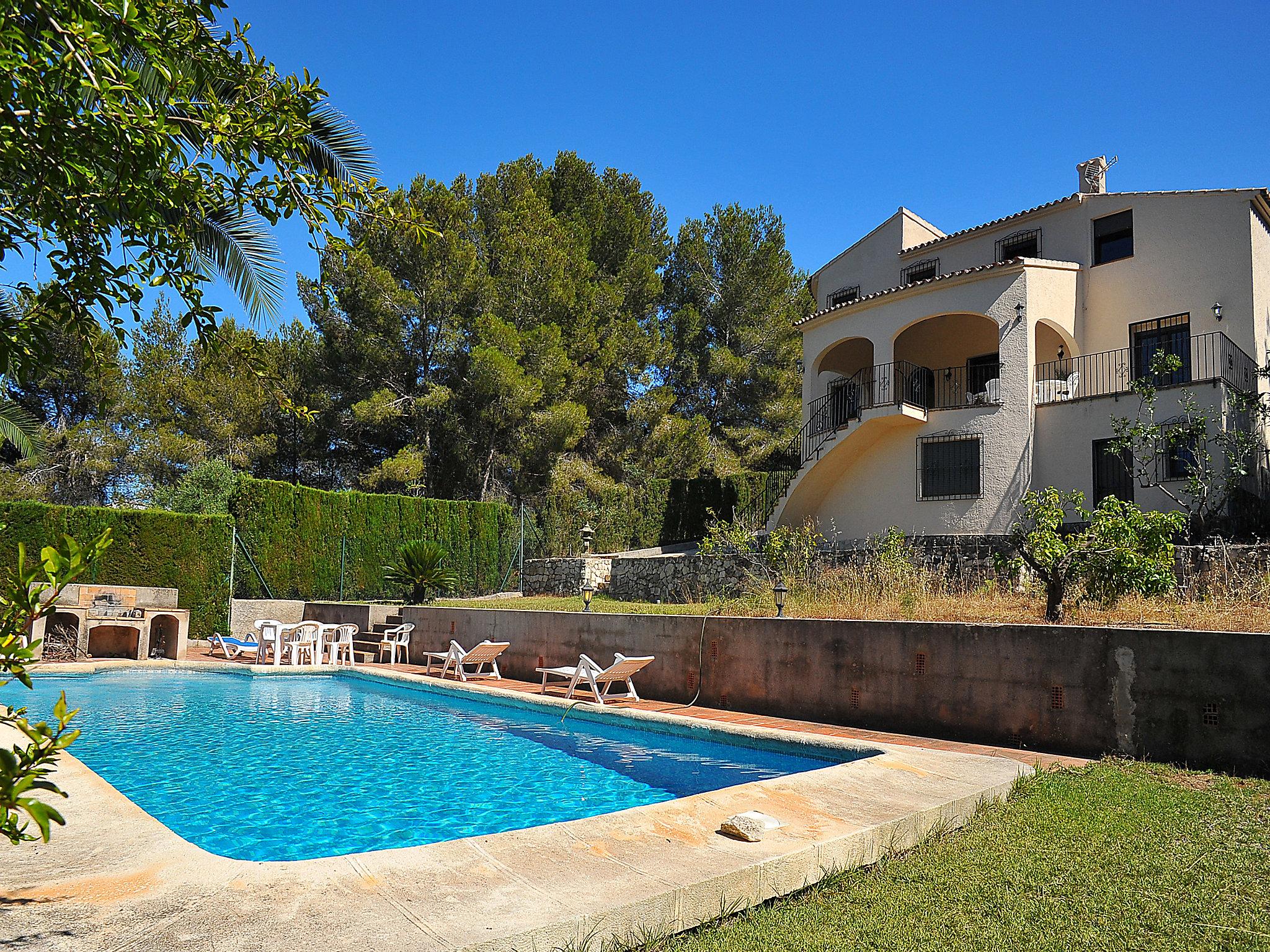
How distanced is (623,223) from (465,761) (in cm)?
2955

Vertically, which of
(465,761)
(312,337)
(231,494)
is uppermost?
(312,337)

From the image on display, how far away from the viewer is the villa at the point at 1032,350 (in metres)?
18.1

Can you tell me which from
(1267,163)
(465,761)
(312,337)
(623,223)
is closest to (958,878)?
(465,761)

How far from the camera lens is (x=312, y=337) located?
1204 inches

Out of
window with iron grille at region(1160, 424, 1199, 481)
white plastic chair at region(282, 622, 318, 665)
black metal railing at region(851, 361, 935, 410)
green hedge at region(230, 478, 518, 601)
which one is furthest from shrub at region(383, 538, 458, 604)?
window with iron grille at region(1160, 424, 1199, 481)

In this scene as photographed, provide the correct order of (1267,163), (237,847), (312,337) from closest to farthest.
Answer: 1. (237,847)
2. (1267,163)
3. (312,337)

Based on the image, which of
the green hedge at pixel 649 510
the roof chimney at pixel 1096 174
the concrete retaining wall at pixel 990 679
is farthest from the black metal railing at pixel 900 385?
the concrete retaining wall at pixel 990 679

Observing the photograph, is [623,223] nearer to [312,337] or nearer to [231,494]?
[312,337]

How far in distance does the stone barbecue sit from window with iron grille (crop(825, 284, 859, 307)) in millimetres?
19163

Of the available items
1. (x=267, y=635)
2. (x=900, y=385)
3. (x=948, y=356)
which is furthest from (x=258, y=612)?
(x=948, y=356)

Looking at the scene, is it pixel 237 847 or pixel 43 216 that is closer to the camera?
pixel 43 216

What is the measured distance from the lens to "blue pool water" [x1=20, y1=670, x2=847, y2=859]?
683 centimetres

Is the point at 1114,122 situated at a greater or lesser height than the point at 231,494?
greater

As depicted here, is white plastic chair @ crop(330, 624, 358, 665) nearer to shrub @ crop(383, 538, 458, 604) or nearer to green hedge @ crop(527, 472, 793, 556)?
shrub @ crop(383, 538, 458, 604)
